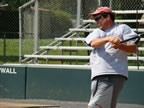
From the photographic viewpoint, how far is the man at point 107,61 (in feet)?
15.8

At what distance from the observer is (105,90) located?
4.81 meters

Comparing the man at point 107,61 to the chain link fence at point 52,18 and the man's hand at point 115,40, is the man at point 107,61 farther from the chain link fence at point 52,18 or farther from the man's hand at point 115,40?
the chain link fence at point 52,18

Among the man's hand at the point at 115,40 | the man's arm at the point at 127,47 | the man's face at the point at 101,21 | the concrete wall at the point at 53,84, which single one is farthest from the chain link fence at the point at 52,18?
the man's hand at the point at 115,40

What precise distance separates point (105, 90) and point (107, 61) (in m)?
0.34

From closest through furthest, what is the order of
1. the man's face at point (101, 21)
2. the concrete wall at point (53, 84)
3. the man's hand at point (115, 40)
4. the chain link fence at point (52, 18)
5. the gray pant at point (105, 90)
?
the man's hand at point (115, 40), the gray pant at point (105, 90), the man's face at point (101, 21), the concrete wall at point (53, 84), the chain link fence at point (52, 18)

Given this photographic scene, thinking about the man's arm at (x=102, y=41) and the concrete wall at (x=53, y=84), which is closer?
the man's arm at (x=102, y=41)

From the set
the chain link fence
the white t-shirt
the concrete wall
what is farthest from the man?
the chain link fence

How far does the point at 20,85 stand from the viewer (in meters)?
10.4

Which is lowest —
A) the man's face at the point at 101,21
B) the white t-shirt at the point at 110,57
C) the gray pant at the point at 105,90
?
the gray pant at the point at 105,90

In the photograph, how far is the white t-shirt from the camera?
192 inches

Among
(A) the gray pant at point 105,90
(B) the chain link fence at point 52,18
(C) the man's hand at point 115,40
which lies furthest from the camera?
(B) the chain link fence at point 52,18

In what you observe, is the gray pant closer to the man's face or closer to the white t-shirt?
the white t-shirt

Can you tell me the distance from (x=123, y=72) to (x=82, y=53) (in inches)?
348

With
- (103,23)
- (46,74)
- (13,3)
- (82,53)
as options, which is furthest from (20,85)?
(13,3)
